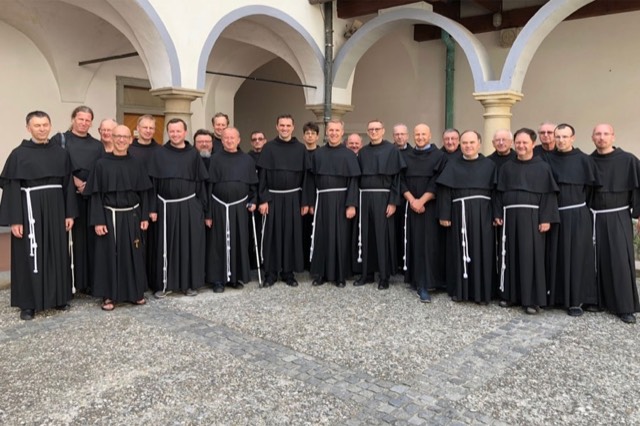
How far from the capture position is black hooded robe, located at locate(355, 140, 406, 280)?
569 centimetres

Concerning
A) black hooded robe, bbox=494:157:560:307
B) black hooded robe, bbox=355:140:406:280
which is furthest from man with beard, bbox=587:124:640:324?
black hooded robe, bbox=355:140:406:280

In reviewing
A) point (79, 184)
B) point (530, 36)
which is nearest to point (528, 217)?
point (530, 36)

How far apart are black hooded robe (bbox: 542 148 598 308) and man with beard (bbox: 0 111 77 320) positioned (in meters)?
4.20

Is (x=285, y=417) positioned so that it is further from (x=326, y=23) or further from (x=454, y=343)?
(x=326, y=23)

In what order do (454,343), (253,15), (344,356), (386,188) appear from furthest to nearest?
(253,15)
(386,188)
(454,343)
(344,356)

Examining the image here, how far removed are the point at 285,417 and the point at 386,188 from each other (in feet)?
10.5

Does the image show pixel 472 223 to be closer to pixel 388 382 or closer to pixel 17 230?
pixel 388 382

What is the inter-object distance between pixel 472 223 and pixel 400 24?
4759 mm

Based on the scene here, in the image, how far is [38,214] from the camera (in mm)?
4605

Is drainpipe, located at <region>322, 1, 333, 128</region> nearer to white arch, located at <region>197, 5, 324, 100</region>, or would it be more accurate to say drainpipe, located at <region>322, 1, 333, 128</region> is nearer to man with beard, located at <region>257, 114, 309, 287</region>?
white arch, located at <region>197, 5, 324, 100</region>

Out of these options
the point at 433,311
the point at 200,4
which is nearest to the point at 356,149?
the point at 433,311

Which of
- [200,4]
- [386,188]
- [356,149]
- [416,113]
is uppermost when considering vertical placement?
[200,4]

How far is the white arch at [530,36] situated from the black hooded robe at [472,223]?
3048 millimetres

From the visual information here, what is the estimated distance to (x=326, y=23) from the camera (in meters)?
8.88
